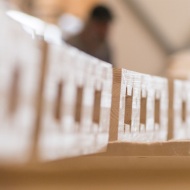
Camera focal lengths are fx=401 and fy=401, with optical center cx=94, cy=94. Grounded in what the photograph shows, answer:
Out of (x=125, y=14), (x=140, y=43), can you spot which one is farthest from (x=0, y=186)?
(x=125, y=14)

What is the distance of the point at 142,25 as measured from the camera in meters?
1.29

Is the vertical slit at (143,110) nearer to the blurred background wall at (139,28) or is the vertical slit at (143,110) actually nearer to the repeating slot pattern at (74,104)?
the repeating slot pattern at (74,104)

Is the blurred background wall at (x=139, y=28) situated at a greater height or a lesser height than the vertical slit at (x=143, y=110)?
greater

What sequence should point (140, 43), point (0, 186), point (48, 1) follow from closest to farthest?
1. point (0, 186)
2. point (140, 43)
3. point (48, 1)

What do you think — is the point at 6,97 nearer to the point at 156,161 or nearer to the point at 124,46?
the point at 156,161

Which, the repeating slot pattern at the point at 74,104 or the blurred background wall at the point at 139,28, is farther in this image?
the blurred background wall at the point at 139,28

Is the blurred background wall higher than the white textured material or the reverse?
higher

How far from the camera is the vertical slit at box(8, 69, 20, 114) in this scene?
22 centimetres

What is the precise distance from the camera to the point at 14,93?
8.6 inches

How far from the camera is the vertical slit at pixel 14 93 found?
0.72ft

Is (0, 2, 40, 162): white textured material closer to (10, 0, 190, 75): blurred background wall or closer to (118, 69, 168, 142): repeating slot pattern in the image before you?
(118, 69, 168, 142): repeating slot pattern

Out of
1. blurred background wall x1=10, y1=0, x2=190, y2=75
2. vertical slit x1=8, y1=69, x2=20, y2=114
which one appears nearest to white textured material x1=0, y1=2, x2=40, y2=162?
vertical slit x1=8, y1=69, x2=20, y2=114

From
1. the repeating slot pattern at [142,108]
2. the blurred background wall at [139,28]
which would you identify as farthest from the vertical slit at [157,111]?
the blurred background wall at [139,28]

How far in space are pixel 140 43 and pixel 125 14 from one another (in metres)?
0.15
